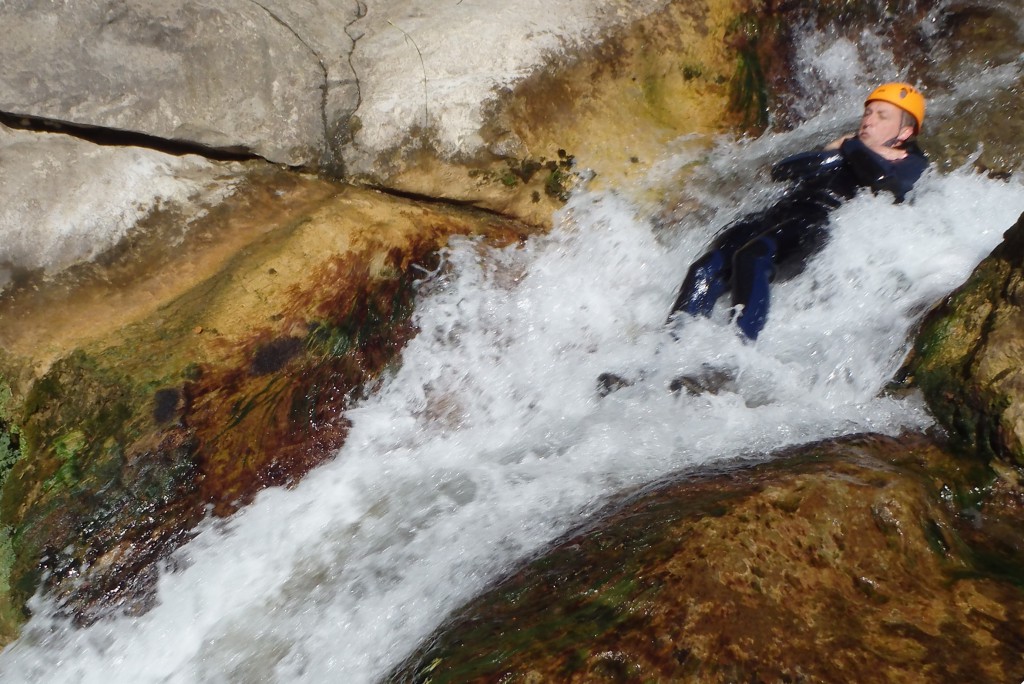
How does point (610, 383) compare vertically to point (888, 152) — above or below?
below

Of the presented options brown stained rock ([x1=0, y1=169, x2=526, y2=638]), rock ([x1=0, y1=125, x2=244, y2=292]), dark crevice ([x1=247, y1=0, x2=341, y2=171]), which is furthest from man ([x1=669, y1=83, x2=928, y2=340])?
rock ([x1=0, y1=125, x2=244, y2=292])

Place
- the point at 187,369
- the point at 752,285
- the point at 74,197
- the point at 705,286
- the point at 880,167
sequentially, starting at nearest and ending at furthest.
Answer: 1. the point at 187,369
2. the point at 74,197
3. the point at 752,285
4. the point at 705,286
5. the point at 880,167

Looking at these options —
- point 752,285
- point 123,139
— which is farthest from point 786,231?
point 123,139

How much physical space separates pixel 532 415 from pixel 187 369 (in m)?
1.86

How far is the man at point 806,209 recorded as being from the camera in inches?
169

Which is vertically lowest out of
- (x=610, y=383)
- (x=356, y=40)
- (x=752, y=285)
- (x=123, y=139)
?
(x=610, y=383)

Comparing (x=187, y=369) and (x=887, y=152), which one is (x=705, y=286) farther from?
(x=187, y=369)

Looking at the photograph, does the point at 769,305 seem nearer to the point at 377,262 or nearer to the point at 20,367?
the point at 377,262

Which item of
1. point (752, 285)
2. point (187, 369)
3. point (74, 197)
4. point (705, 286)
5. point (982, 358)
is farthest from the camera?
point (705, 286)

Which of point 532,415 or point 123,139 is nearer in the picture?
point 123,139

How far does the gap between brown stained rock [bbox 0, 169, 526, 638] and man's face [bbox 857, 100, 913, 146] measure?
8.63ft

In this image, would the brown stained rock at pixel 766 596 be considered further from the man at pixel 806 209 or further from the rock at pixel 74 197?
the rock at pixel 74 197

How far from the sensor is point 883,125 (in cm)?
444

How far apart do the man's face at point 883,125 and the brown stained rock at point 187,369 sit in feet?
8.63
